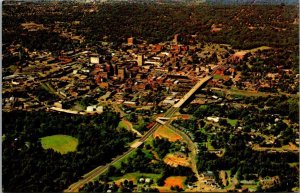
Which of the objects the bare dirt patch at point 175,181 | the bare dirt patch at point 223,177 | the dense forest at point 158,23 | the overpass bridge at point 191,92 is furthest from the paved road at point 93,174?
the dense forest at point 158,23

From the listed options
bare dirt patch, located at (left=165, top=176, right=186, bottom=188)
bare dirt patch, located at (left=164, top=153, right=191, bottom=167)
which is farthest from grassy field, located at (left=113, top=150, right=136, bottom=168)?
bare dirt patch, located at (left=165, top=176, right=186, bottom=188)

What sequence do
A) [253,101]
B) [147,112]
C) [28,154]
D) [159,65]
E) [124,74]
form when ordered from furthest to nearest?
[159,65] → [124,74] → [253,101] → [147,112] → [28,154]

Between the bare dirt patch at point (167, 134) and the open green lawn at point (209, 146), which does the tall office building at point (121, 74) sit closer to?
the bare dirt patch at point (167, 134)

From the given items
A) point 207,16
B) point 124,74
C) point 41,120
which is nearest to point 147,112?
point 41,120

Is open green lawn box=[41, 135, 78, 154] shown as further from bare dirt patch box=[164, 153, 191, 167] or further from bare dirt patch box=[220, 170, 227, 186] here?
bare dirt patch box=[220, 170, 227, 186]

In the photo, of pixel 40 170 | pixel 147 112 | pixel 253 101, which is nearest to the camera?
pixel 40 170

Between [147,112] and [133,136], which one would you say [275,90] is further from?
[133,136]

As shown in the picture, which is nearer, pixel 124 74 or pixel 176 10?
pixel 124 74
